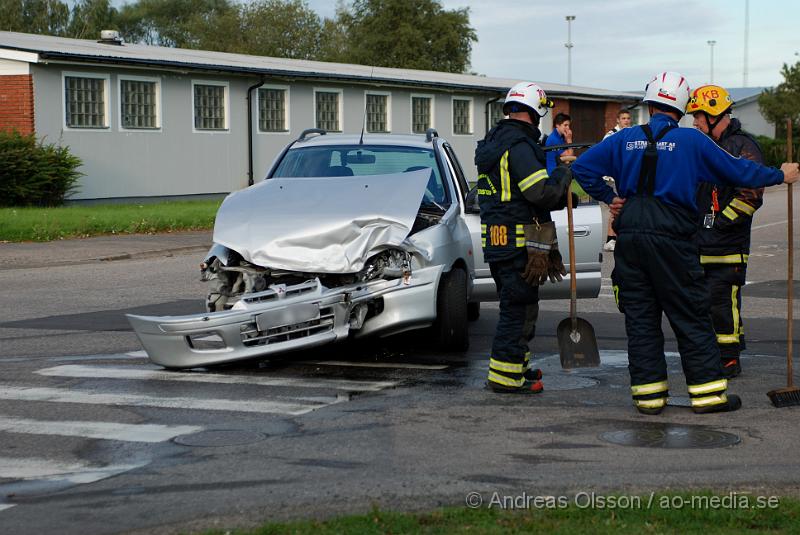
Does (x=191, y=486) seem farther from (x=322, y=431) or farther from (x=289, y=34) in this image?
(x=289, y=34)

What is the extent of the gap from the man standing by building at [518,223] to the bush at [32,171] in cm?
1977

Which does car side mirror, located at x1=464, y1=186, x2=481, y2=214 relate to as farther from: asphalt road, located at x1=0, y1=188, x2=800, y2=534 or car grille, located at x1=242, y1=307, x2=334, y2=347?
car grille, located at x1=242, y1=307, x2=334, y2=347

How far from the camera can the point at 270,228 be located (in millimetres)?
8953

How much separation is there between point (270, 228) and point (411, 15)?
70.7 meters

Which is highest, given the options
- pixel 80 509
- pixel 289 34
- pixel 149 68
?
pixel 289 34

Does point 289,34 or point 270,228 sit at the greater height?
A: point 289,34

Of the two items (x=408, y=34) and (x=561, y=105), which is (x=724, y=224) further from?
(x=408, y=34)

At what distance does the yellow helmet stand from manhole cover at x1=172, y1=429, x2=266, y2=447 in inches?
152

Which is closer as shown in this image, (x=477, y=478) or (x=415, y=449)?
(x=477, y=478)

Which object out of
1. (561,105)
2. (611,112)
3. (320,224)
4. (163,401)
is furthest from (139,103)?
(611,112)

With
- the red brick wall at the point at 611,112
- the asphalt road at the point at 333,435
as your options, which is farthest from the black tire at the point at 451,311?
the red brick wall at the point at 611,112

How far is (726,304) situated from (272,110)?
27.5 meters

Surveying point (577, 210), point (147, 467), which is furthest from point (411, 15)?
point (147, 467)

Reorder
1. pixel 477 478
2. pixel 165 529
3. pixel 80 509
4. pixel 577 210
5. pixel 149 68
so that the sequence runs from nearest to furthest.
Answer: pixel 165 529 → pixel 80 509 → pixel 477 478 → pixel 577 210 → pixel 149 68
